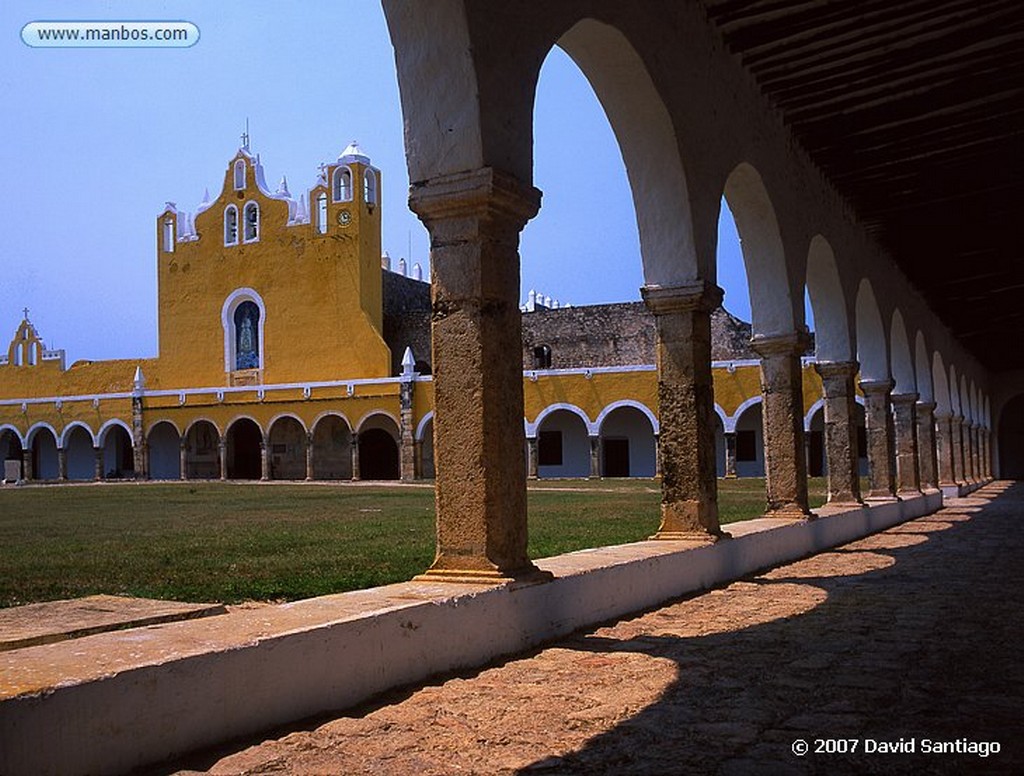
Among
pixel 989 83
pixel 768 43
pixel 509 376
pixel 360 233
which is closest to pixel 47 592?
pixel 509 376

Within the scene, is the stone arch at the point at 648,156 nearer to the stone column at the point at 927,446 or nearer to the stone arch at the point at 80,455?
the stone column at the point at 927,446

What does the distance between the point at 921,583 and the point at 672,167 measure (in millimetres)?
3086

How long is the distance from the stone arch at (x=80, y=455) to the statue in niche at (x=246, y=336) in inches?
259

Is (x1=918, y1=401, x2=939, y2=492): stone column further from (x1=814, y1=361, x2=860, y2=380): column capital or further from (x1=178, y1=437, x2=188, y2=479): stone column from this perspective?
(x1=178, y1=437, x2=188, y2=479): stone column

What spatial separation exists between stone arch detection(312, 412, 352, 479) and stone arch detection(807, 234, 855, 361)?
77.0 feet

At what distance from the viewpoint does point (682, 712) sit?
3.27 meters

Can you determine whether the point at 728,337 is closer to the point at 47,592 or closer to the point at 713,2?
the point at 713,2

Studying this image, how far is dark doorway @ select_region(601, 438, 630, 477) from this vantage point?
3138cm

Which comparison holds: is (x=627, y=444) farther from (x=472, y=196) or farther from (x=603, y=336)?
(x=472, y=196)

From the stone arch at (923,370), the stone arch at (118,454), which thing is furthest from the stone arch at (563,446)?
the stone arch at (118,454)

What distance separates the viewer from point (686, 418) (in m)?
6.53

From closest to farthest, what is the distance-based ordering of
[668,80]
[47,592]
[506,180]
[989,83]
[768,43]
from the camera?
1. [506,180]
2. [47,592]
3. [668,80]
4. [768,43]
5. [989,83]

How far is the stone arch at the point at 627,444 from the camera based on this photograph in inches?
1214

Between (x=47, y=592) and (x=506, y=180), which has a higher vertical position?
(x=506, y=180)
